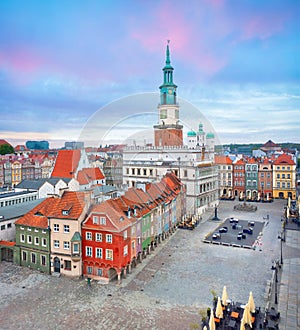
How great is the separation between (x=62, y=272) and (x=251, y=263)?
1957 cm

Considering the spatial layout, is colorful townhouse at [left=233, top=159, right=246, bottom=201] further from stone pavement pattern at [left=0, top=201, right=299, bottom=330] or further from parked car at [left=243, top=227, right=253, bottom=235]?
stone pavement pattern at [left=0, top=201, right=299, bottom=330]

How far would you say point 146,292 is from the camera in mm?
25797

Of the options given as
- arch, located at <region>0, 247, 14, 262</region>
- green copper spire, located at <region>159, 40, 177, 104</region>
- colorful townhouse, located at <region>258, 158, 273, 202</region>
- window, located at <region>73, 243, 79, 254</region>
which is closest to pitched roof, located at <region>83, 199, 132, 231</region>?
window, located at <region>73, 243, 79, 254</region>

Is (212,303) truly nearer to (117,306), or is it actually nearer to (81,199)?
(117,306)

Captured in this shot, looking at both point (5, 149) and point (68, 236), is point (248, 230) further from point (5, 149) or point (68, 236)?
point (5, 149)

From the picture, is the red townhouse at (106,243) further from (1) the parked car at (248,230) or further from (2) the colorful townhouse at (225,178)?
(2) the colorful townhouse at (225,178)

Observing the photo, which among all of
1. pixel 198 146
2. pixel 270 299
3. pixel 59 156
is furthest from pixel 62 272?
pixel 59 156

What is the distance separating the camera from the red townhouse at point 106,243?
27.6m

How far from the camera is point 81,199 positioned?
29922 millimetres

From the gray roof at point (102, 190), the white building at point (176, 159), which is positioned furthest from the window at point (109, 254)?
the white building at point (176, 159)

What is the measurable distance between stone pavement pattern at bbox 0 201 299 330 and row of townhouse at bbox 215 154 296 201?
38.2 m

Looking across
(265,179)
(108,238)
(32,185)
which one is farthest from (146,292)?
(265,179)

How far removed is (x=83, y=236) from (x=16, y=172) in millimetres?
59499

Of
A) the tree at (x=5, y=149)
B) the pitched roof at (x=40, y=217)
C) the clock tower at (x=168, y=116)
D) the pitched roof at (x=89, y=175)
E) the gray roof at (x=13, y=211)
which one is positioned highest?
the clock tower at (x=168, y=116)
